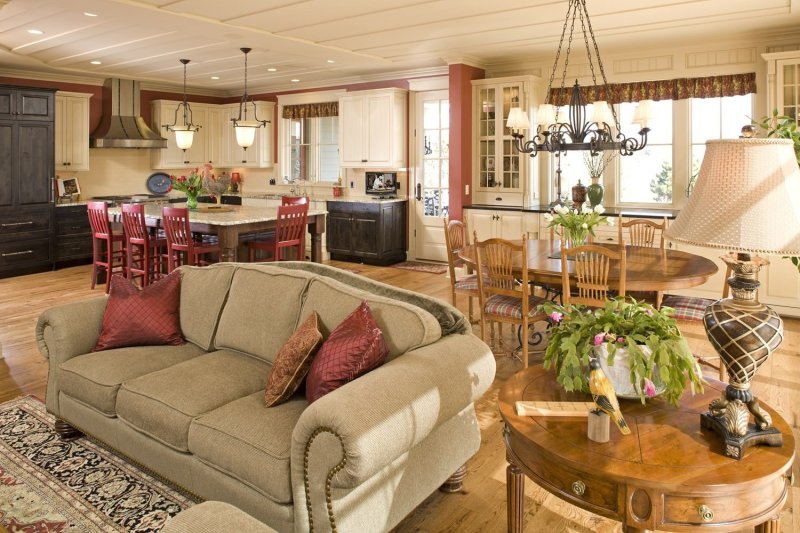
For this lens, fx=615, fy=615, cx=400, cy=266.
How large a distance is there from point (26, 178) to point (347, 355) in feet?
23.5

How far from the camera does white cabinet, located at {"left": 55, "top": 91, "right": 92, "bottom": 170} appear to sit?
834 centimetres

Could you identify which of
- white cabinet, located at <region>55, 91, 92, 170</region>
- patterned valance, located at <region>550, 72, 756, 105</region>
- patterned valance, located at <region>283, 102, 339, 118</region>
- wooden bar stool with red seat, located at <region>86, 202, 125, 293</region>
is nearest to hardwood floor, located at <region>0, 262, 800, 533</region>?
wooden bar stool with red seat, located at <region>86, 202, 125, 293</region>

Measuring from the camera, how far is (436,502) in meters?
2.55

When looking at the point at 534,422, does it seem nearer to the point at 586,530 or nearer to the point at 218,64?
the point at 586,530

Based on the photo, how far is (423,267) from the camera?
8.27m

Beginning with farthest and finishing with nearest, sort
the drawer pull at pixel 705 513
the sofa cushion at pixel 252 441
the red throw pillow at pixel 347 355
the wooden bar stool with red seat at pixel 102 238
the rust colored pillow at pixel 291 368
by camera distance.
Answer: the wooden bar stool with red seat at pixel 102 238, the rust colored pillow at pixel 291 368, the red throw pillow at pixel 347 355, the sofa cushion at pixel 252 441, the drawer pull at pixel 705 513

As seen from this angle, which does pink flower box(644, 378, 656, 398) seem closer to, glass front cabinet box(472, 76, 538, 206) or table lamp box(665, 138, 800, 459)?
table lamp box(665, 138, 800, 459)

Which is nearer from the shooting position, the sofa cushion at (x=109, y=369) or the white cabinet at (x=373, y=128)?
the sofa cushion at (x=109, y=369)

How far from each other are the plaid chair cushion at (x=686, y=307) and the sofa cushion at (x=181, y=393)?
2.59 metres

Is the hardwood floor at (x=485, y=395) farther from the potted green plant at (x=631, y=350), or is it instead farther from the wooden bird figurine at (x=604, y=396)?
the wooden bird figurine at (x=604, y=396)

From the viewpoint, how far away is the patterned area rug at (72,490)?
7.97 ft

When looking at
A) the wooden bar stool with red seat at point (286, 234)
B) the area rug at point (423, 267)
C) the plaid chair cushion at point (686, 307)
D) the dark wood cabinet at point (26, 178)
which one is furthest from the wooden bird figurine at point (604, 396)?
the dark wood cabinet at point (26, 178)

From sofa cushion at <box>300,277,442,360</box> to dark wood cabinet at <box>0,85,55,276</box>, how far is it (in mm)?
6437

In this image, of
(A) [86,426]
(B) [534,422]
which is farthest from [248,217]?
(B) [534,422]
